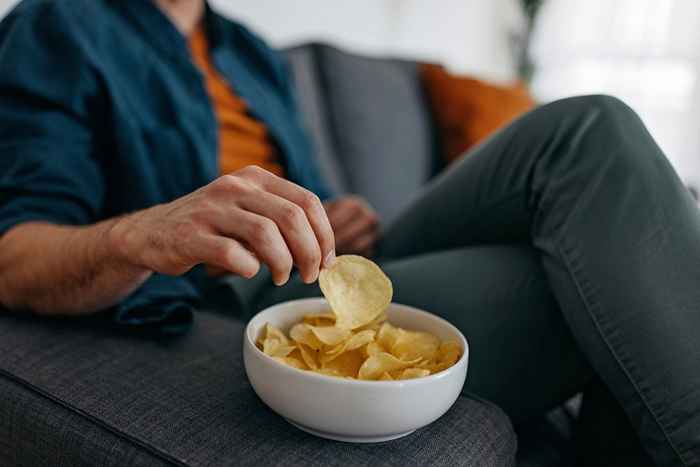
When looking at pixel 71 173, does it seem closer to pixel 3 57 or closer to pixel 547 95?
pixel 3 57

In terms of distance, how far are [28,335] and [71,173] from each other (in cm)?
23

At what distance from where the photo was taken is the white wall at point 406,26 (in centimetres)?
198

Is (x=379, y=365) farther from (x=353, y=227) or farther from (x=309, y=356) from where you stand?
(x=353, y=227)

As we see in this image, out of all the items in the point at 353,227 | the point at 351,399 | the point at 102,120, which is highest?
the point at 102,120

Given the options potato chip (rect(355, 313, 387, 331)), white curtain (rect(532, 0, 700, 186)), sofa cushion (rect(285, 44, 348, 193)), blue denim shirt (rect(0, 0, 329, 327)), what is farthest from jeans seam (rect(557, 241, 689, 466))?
white curtain (rect(532, 0, 700, 186))

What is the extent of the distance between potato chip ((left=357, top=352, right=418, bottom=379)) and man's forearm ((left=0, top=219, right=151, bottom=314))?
0.25 m

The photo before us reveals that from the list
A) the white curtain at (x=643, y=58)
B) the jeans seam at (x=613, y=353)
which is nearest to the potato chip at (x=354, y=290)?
the jeans seam at (x=613, y=353)

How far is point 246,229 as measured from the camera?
1.55ft

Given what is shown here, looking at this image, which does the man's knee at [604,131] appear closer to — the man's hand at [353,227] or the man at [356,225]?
the man at [356,225]

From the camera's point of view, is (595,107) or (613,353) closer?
(613,353)

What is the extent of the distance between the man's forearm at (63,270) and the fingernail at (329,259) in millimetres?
197

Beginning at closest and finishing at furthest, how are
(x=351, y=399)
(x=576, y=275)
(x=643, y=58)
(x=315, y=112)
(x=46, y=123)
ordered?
(x=351, y=399) → (x=576, y=275) → (x=46, y=123) → (x=315, y=112) → (x=643, y=58)

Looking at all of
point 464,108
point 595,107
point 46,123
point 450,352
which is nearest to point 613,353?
point 450,352

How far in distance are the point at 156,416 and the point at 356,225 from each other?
0.57m
